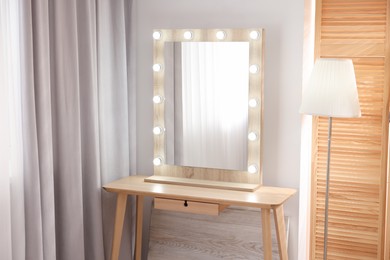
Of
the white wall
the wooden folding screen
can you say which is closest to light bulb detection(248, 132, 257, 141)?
the white wall

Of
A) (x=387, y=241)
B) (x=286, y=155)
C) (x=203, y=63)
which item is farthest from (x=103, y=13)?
(x=387, y=241)

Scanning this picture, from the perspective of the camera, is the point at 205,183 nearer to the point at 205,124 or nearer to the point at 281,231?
the point at 205,124

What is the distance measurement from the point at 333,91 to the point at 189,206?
36.2 inches

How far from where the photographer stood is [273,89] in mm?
3236

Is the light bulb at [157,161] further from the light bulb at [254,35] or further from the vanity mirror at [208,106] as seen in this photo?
the light bulb at [254,35]

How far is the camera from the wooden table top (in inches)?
113

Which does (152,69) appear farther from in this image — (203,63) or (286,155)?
(286,155)

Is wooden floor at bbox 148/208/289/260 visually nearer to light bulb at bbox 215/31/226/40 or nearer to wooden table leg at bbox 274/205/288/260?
wooden table leg at bbox 274/205/288/260

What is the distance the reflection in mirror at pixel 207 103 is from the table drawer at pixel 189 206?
32 centimetres

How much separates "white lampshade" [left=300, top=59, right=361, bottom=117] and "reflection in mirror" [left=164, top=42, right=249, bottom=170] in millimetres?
419

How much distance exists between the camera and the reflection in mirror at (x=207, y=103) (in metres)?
3.17

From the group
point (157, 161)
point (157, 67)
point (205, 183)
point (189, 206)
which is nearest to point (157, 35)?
point (157, 67)

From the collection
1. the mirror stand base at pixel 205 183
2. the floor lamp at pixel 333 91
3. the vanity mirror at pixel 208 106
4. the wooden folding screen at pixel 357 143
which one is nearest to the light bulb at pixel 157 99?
the vanity mirror at pixel 208 106

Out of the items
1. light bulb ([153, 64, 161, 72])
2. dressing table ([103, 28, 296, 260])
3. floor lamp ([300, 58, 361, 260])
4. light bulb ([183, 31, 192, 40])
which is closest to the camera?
floor lamp ([300, 58, 361, 260])
